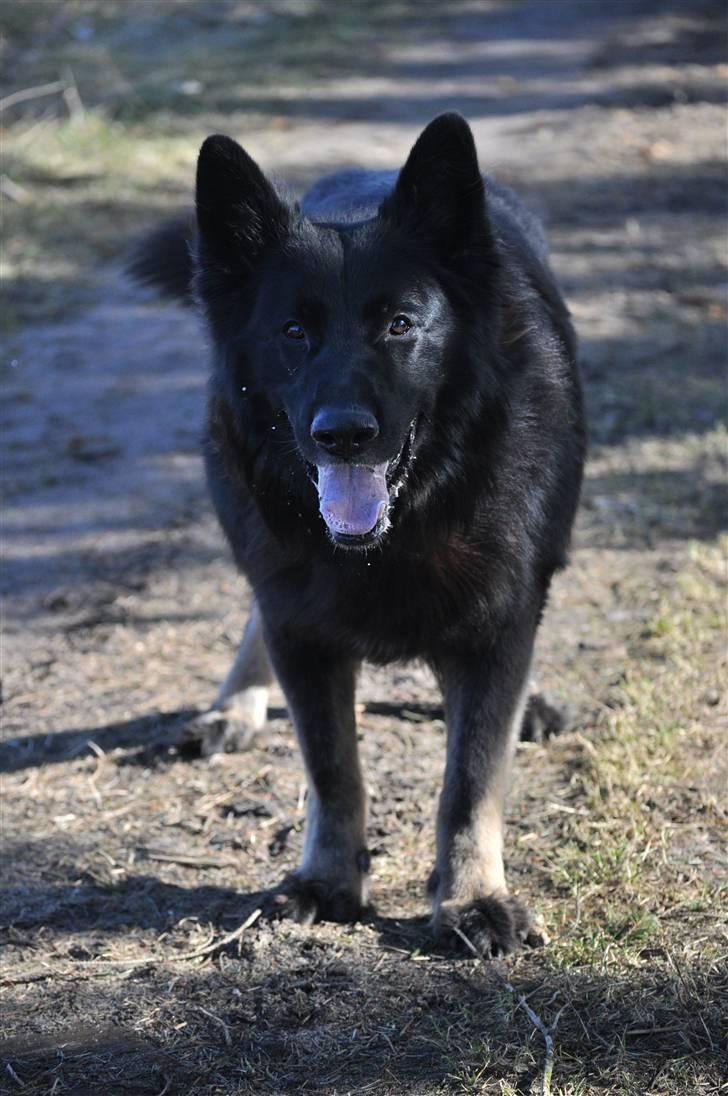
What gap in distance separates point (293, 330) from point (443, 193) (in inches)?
21.1

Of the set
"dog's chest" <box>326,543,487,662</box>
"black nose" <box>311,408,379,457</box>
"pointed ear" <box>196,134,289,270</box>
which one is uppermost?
"pointed ear" <box>196,134,289,270</box>

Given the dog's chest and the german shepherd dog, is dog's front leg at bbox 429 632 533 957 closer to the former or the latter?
the german shepherd dog

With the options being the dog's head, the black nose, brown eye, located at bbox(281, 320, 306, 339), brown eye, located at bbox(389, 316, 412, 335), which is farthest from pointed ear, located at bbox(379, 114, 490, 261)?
the black nose

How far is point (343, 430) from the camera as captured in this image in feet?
10.1

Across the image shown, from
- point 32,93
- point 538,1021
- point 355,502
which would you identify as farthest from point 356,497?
point 32,93

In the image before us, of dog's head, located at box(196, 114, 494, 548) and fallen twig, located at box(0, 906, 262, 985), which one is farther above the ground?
dog's head, located at box(196, 114, 494, 548)

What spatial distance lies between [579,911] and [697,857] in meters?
0.41

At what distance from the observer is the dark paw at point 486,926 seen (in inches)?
134

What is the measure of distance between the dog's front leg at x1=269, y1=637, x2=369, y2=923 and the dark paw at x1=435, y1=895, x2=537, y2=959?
301 mm

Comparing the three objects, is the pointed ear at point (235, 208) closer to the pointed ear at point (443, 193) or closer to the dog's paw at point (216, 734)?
the pointed ear at point (443, 193)

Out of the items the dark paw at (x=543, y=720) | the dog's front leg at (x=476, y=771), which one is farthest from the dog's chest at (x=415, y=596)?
the dark paw at (x=543, y=720)

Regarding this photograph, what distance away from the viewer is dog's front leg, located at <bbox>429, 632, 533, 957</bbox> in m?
3.56

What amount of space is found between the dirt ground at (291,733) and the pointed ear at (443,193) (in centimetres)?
173

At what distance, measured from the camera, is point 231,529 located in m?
3.91
